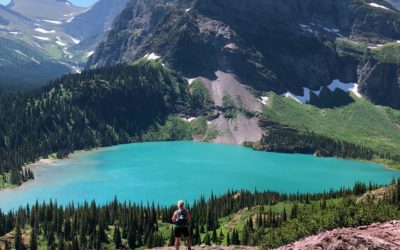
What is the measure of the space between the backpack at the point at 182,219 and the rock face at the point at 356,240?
31.3ft

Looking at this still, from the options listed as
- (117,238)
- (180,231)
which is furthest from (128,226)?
(180,231)

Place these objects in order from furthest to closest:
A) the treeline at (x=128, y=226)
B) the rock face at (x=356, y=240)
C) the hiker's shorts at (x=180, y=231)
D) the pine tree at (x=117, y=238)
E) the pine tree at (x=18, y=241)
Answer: the pine tree at (x=117, y=238)
the pine tree at (x=18, y=241)
the treeline at (x=128, y=226)
the hiker's shorts at (x=180, y=231)
the rock face at (x=356, y=240)

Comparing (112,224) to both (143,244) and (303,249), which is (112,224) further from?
(303,249)

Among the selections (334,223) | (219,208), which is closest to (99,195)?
(219,208)

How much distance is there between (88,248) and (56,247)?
30.3 feet

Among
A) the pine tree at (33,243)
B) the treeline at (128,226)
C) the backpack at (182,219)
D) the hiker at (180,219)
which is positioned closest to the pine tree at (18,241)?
the treeline at (128,226)

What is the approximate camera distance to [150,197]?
185 m

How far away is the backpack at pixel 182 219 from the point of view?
Result: 42.7 metres

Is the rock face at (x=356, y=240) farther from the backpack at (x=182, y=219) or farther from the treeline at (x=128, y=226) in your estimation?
the treeline at (x=128, y=226)

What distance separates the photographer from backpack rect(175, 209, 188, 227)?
42.7 metres

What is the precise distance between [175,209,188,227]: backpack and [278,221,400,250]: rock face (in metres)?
9.54

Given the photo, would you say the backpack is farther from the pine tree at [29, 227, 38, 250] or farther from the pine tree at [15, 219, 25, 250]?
the pine tree at [15, 219, 25, 250]

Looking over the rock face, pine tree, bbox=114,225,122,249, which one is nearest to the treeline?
pine tree, bbox=114,225,122,249

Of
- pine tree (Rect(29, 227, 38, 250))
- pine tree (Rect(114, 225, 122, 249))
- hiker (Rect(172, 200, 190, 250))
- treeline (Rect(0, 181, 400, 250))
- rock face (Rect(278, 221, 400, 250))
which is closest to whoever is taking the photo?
rock face (Rect(278, 221, 400, 250))
